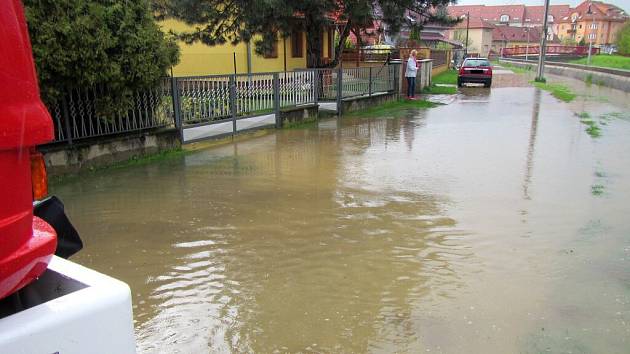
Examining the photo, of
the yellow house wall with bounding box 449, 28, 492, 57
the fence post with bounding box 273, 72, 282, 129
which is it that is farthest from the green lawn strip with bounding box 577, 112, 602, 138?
the yellow house wall with bounding box 449, 28, 492, 57

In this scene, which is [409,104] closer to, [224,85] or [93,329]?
[224,85]

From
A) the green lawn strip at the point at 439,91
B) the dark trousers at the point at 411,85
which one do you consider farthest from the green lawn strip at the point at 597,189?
the green lawn strip at the point at 439,91

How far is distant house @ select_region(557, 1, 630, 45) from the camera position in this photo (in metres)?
112

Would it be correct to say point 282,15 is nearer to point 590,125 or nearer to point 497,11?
point 590,125

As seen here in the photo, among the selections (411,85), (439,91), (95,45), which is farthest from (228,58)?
(95,45)

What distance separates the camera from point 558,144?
10.3 metres

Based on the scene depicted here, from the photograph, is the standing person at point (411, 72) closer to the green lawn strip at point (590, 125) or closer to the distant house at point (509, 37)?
the green lawn strip at point (590, 125)

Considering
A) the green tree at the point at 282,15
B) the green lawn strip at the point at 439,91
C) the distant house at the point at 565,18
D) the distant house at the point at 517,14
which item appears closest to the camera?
the green tree at the point at 282,15

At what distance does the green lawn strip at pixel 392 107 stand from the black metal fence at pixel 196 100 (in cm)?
70

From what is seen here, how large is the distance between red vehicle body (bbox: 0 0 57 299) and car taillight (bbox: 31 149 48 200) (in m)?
0.08

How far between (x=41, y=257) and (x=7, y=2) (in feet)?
2.27

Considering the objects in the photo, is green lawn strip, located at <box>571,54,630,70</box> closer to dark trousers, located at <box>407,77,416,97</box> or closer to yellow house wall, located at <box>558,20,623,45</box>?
dark trousers, located at <box>407,77,416,97</box>

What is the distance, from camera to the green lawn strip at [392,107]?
1525 centimetres

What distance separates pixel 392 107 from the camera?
16.9 metres
